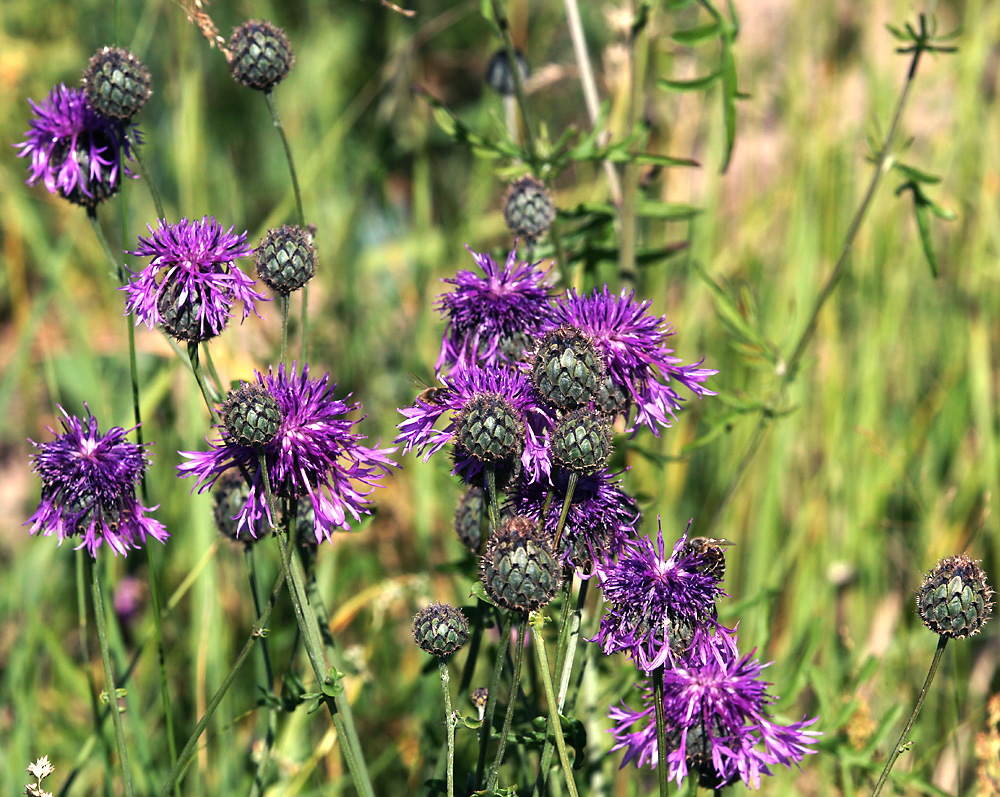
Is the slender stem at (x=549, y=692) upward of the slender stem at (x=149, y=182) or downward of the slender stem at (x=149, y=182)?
downward

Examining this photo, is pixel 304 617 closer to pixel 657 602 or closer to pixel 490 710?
pixel 490 710

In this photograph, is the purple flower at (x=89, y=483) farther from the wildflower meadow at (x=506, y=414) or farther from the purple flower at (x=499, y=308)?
the purple flower at (x=499, y=308)

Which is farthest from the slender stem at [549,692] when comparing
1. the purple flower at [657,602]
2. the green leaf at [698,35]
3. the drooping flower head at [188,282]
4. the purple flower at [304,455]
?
the green leaf at [698,35]

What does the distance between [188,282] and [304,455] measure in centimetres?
38

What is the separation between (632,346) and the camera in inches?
74.3

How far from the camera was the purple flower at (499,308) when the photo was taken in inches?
77.5

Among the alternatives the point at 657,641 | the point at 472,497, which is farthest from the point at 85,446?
the point at 657,641

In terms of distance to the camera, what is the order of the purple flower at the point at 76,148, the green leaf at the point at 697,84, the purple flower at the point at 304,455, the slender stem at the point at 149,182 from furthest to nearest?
the green leaf at the point at 697,84, the purple flower at the point at 76,148, the slender stem at the point at 149,182, the purple flower at the point at 304,455

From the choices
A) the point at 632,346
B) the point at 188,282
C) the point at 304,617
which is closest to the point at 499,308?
the point at 632,346

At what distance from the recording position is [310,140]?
5.03 meters

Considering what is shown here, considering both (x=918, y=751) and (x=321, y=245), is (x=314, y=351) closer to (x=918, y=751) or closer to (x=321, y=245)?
(x=321, y=245)

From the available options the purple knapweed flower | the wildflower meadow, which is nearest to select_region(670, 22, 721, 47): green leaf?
the wildflower meadow

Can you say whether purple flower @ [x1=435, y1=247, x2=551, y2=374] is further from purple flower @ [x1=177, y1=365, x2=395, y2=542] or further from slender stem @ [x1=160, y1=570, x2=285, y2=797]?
slender stem @ [x1=160, y1=570, x2=285, y2=797]

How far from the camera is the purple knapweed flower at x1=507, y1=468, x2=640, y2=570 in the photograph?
1.78 metres
